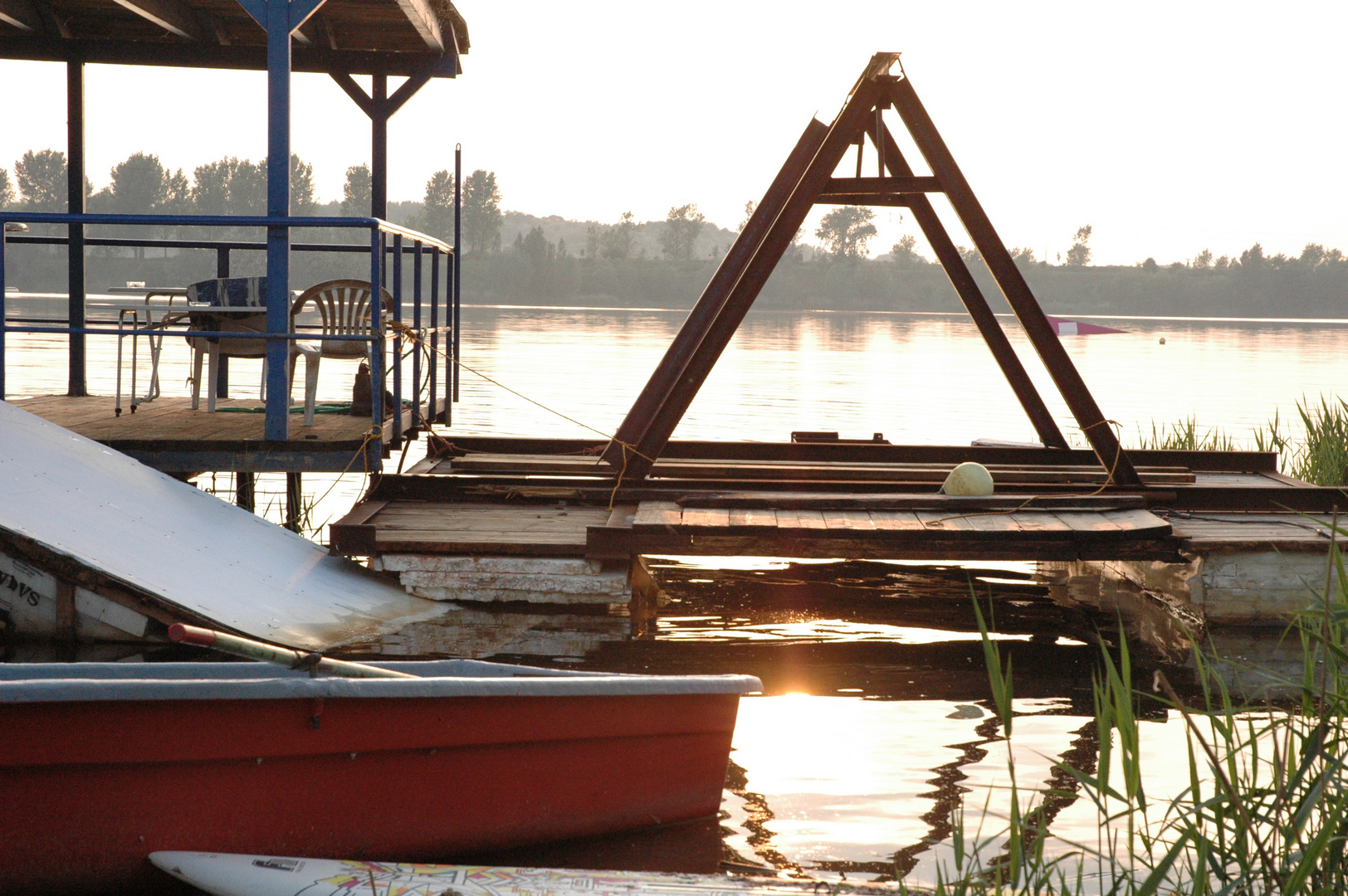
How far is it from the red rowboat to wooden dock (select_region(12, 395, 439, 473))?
11.1ft

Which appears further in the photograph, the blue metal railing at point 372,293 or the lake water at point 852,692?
the blue metal railing at point 372,293

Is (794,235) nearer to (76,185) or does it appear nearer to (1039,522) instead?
(1039,522)

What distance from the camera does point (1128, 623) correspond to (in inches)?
305

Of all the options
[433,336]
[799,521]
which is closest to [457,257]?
[433,336]

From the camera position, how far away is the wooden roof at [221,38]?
977cm

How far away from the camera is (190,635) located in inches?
139

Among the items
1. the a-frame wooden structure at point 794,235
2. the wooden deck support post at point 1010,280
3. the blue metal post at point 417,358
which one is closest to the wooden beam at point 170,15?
the blue metal post at point 417,358

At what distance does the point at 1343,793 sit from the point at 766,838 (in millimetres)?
1983

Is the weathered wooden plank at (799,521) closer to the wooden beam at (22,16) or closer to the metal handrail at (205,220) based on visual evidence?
the metal handrail at (205,220)

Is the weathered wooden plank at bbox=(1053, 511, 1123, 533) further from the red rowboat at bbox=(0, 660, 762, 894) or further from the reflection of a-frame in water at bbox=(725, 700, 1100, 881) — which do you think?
the red rowboat at bbox=(0, 660, 762, 894)

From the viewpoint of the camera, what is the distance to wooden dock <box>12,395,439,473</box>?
7.52 meters

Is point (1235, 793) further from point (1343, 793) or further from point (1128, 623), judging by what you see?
point (1128, 623)

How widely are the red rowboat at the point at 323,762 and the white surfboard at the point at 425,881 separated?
0.13 meters

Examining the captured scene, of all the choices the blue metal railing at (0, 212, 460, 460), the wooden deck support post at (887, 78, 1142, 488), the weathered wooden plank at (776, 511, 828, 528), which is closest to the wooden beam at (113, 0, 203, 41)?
the blue metal railing at (0, 212, 460, 460)
